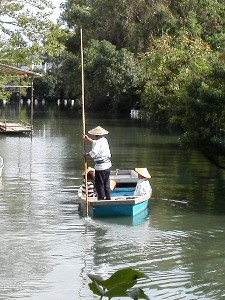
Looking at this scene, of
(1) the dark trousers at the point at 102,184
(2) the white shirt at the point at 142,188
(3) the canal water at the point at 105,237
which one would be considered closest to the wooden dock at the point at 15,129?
(3) the canal water at the point at 105,237

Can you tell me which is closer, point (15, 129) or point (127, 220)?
point (127, 220)

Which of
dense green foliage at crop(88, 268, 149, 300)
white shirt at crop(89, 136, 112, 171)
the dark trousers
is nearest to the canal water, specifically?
the dark trousers

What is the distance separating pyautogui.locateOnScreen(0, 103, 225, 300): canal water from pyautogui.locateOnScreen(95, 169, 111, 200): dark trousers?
0.61 m

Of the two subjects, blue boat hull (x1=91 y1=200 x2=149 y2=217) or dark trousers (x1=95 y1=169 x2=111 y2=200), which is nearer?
blue boat hull (x1=91 y1=200 x2=149 y2=217)

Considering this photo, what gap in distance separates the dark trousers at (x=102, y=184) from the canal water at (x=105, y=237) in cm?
61

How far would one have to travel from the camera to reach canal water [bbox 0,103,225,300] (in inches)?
426

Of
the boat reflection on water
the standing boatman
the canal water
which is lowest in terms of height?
the canal water

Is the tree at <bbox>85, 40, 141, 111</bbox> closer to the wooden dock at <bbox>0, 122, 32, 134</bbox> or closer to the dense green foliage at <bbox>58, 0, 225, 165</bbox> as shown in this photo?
the dense green foliage at <bbox>58, 0, 225, 165</bbox>

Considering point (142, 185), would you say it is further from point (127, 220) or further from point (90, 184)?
point (127, 220)

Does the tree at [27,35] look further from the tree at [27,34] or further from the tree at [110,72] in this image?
the tree at [110,72]

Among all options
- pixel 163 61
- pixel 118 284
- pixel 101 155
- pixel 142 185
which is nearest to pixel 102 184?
pixel 101 155

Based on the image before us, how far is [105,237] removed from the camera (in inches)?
556

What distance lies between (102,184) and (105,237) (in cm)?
197

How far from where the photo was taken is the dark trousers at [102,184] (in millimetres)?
15875
